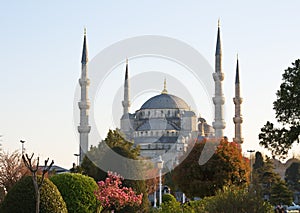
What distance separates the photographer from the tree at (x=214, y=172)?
32.2 m

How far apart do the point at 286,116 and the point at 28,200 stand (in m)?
9.56

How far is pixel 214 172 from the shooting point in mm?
32531

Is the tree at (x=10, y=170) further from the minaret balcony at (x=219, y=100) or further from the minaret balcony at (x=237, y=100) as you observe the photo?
the minaret balcony at (x=237, y=100)

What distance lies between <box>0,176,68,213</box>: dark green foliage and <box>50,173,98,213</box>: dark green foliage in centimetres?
375

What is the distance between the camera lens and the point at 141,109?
103 metres

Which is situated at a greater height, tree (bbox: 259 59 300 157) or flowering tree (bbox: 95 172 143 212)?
tree (bbox: 259 59 300 157)

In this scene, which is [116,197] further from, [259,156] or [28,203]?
[259,156]

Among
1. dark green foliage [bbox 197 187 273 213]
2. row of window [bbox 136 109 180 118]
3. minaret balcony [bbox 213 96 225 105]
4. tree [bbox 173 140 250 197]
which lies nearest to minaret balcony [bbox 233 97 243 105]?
minaret balcony [bbox 213 96 225 105]

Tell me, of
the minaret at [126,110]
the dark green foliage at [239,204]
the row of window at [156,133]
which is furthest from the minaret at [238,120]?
the dark green foliage at [239,204]

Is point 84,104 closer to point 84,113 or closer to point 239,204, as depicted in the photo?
point 84,113

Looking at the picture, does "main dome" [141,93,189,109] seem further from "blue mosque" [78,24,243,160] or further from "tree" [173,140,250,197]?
"tree" [173,140,250,197]

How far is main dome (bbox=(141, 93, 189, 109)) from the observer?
101750 millimetres

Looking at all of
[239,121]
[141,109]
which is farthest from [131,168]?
[141,109]

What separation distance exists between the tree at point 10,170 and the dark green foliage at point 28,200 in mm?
11523
